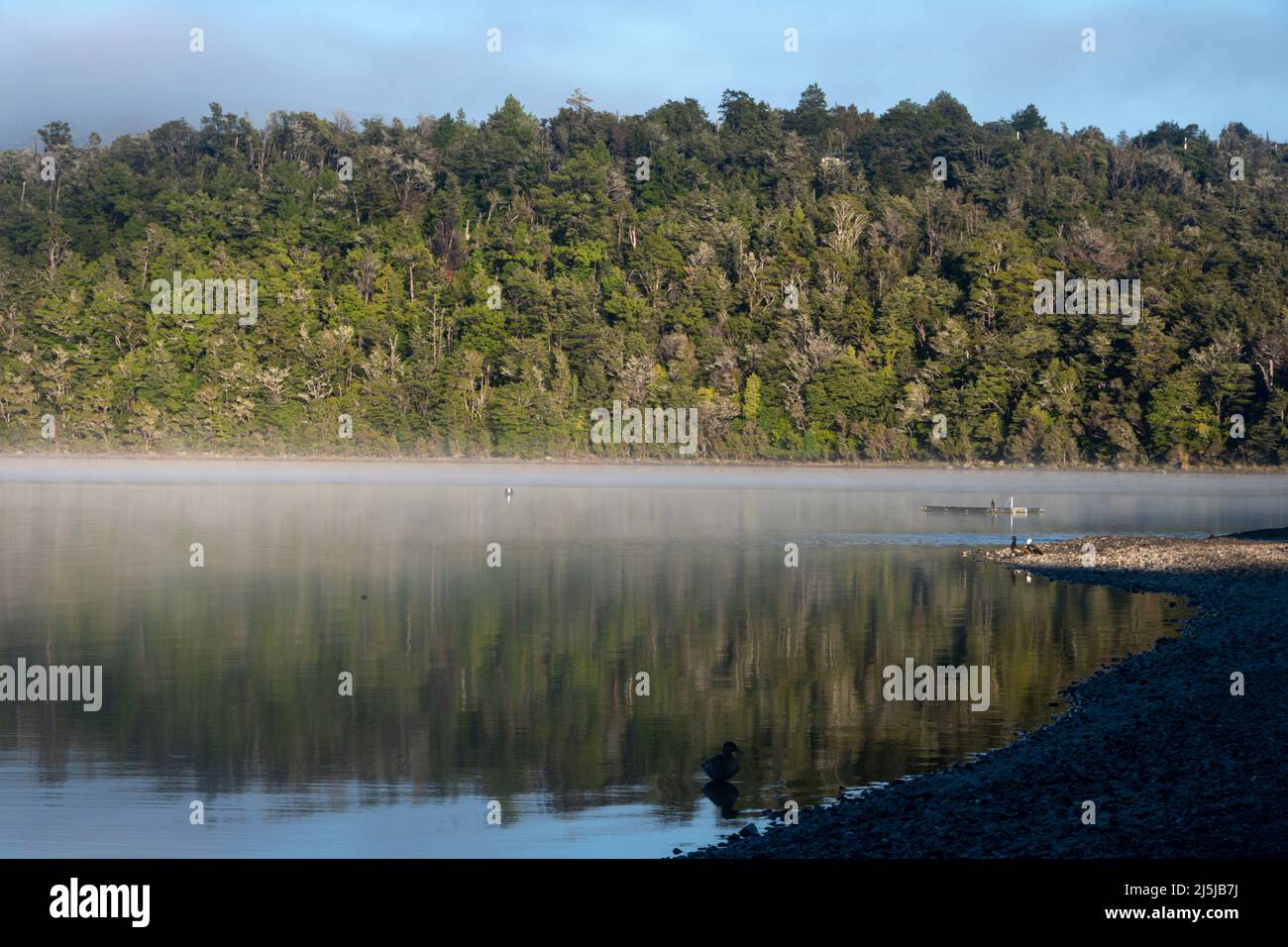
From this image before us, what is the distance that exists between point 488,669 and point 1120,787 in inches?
405

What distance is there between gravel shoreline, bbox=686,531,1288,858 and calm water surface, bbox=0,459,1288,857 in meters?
0.80

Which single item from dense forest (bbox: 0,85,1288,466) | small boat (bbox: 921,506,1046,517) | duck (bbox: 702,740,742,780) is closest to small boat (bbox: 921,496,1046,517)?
small boat (bbox: 921,506,1046,517)

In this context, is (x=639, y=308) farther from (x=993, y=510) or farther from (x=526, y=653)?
(x=526, y=653)

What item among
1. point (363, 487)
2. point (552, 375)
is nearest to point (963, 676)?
point (363, 487)

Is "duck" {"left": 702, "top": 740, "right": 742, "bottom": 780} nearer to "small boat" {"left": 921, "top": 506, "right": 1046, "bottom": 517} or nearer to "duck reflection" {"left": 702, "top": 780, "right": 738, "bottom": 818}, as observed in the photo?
"duck reflection" {"left": 702, "top": 780, "right": 738, "bottom": 818}

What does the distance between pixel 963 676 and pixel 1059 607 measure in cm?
769

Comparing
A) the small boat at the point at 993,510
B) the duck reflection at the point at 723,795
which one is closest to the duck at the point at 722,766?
the duck reflection at the point at 723,795

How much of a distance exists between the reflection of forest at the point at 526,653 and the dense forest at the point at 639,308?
53.3 meters

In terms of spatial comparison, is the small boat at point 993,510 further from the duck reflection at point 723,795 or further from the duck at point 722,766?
the duck reflection at point 723,795

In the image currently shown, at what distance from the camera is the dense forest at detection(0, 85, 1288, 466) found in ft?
284

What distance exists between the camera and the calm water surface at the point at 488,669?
12414 millimetres
